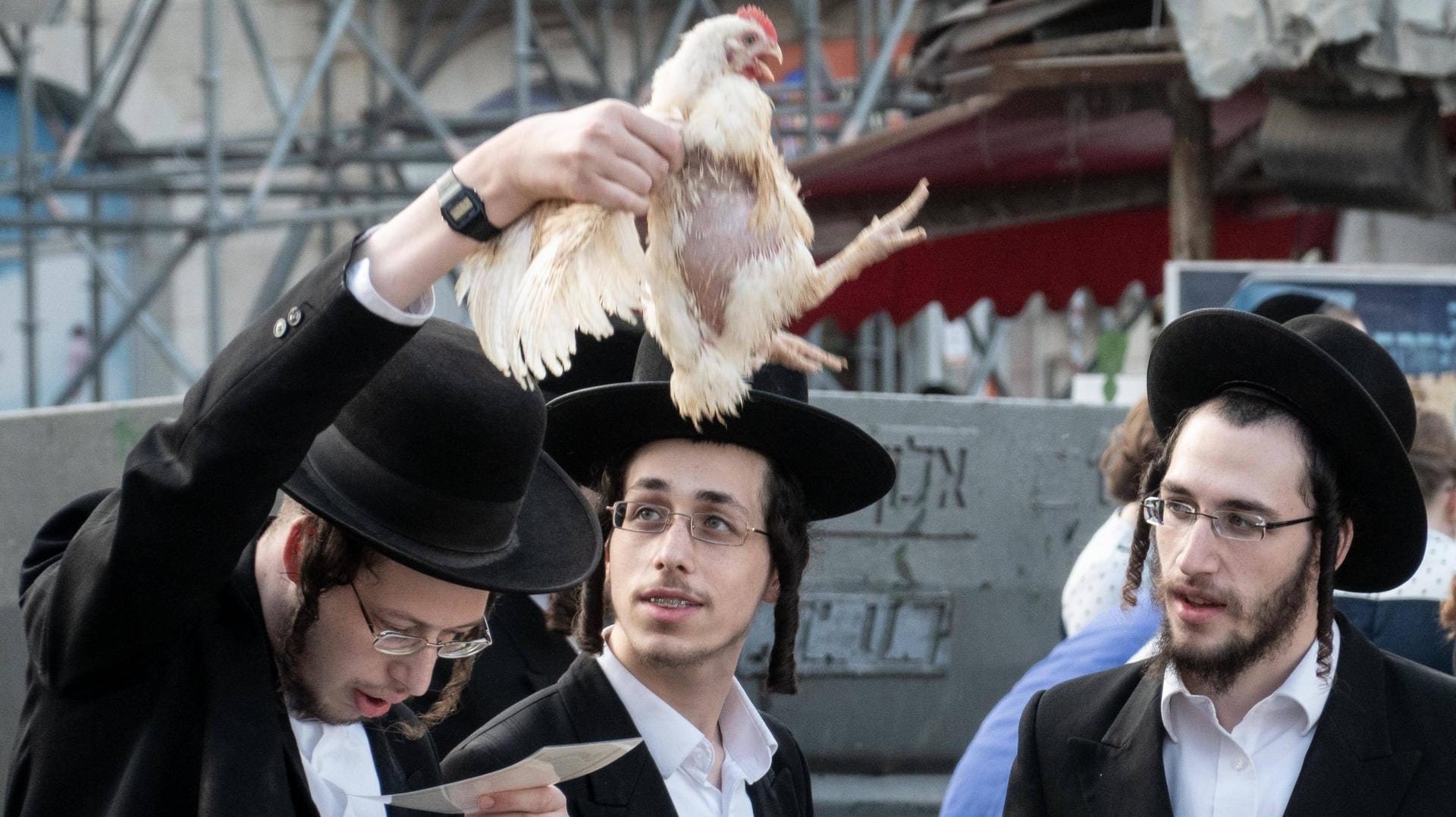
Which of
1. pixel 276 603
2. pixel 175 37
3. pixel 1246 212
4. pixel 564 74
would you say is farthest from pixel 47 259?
pixel 276 603

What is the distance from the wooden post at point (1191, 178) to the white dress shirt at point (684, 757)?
5.92m

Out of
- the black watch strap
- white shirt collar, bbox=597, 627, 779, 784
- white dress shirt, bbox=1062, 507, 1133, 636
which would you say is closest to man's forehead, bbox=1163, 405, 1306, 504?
white shirt collar, bbox=597, 627, 779, 784

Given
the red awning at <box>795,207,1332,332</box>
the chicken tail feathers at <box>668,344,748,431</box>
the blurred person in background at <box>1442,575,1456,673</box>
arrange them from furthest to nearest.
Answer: the red awning at <box>795,207,1332,332</box> → the blurred person in background at <box>1442,575,1456,673</box> → the chicken tail feathers at <box>668,344,748,431</box>

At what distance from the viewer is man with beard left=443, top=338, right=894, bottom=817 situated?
9.73 feet

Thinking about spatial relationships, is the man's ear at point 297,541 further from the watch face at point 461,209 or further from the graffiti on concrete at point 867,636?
the graffiti on concrete at point 867,636

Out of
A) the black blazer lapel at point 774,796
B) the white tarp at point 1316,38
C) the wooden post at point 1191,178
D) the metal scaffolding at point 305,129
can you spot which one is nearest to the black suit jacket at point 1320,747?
the black blazer lapel at point 774,796

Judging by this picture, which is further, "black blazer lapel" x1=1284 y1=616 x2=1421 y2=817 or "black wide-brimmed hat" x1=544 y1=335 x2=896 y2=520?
"black wide-brimmed hat" x1=544 y1=335 x2=896 y2=520

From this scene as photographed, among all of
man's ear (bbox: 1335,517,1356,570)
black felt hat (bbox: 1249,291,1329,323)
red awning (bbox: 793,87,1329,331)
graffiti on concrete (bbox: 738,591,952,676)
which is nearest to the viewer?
man's ear (bbox: 1335,517,1356,570)

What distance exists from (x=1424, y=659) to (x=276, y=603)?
2.63 m

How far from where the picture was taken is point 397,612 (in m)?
2.28

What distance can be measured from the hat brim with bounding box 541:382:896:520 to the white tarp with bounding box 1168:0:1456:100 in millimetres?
4199

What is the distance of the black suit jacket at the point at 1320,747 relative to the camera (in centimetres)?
270

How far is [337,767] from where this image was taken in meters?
2.36

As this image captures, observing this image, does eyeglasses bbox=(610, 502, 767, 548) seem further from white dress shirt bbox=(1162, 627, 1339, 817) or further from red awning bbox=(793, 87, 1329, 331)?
red awning bbox=(793, 87, 1329, 331)
